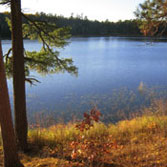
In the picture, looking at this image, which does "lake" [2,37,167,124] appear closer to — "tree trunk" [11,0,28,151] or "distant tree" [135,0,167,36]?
"distant tree" [135,0,167,36]

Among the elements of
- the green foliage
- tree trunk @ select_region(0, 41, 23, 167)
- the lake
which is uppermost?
the green foliage

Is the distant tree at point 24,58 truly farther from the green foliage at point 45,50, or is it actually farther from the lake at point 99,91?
the lake at point 99,91

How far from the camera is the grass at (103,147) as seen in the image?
12.3ft

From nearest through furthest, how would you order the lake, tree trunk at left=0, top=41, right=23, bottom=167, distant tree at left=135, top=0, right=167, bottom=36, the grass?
tree trunk at left=0, top=41, right=23, bottom=167 → the grass → distant tree at left=135, top=0, right=167, bottom=36 → the lake

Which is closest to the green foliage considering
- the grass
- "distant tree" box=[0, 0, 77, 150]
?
"distant tree" box=[0, 0, 77, 150]

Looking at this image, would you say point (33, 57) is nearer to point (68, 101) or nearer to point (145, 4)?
point (145, 4)

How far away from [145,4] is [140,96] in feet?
25.0

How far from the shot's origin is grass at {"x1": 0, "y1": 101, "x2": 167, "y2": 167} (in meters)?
3.76

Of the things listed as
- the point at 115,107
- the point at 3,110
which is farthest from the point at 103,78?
the point at 3,110

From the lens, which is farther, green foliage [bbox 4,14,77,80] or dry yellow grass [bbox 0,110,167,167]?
green foliage [bbox 4,14,77,80]

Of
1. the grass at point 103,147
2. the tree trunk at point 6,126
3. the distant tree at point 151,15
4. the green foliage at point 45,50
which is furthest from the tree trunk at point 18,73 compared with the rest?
the distant tree at point 151,15

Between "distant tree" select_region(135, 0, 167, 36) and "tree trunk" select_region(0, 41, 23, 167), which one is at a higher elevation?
"distant tree" select_region(135, 0, 167, 36)

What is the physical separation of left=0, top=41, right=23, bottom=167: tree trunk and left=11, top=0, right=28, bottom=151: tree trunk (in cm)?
169

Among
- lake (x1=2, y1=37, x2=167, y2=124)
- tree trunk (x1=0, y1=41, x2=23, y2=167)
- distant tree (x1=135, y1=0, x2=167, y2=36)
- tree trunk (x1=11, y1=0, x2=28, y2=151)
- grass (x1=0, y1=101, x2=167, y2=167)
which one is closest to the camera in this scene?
tree trunk (x1=0, y1=41, x2=23, y2=167)
